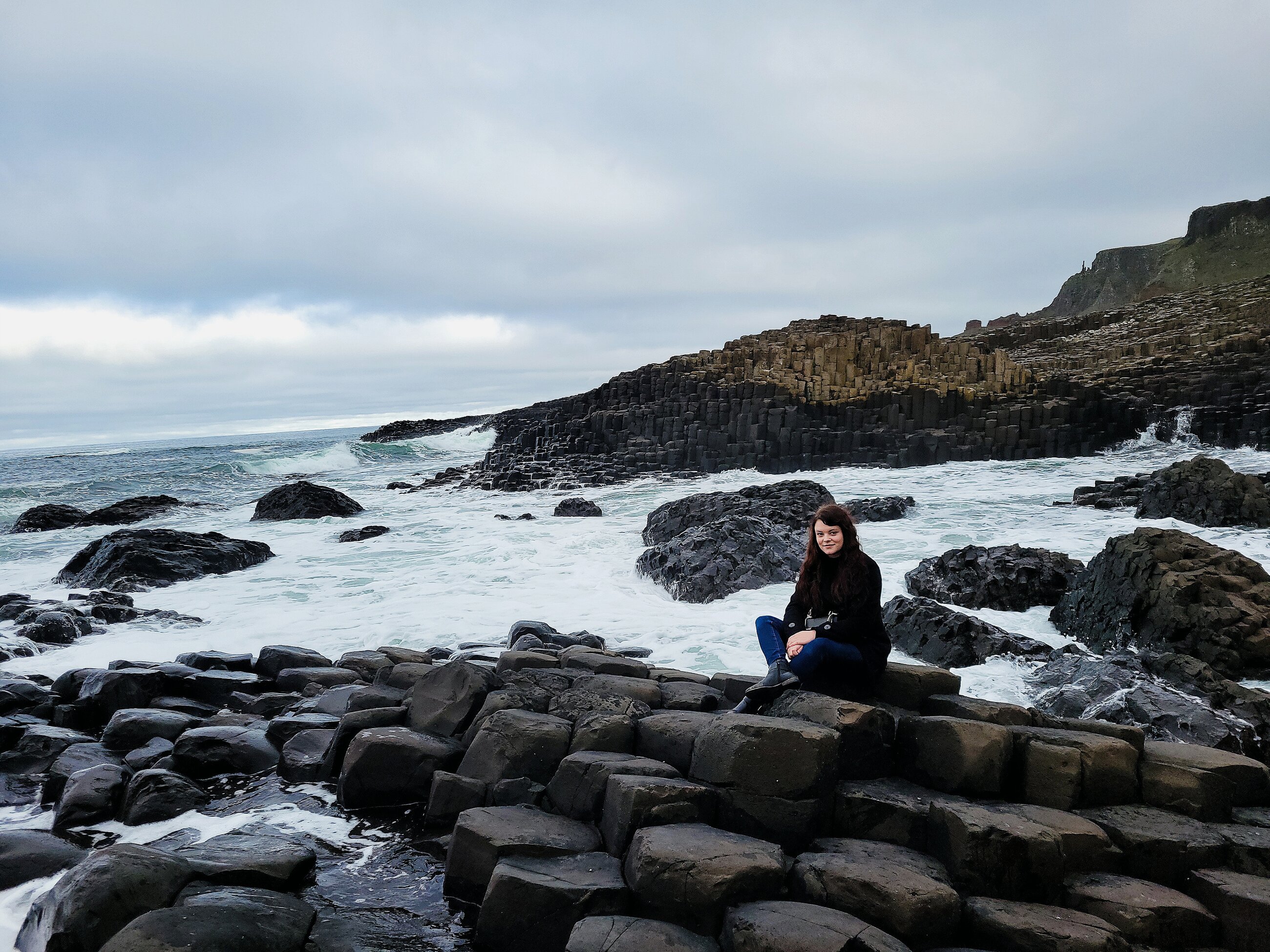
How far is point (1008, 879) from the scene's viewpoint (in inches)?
125

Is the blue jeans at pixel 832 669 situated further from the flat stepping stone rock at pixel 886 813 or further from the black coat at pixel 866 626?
the flat stepping stone rock at pixel 886 813

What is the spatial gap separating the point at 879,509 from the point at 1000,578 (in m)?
5.65

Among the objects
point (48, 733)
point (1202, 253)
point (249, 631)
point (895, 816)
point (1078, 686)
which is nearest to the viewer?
point (895, 816)

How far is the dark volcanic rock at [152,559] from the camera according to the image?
11.3 metres

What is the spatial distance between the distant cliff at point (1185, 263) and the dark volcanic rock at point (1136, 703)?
70983 mm

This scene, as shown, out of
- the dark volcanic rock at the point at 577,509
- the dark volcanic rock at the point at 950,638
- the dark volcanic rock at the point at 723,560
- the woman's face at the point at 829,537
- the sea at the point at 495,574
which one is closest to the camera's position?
the woman's face at the point at 829,537

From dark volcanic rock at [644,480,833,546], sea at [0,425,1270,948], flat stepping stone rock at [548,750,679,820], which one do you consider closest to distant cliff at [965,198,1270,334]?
sea at [0,425,1270,948]

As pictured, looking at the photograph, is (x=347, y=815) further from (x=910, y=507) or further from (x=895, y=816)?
(x=910, y=507)

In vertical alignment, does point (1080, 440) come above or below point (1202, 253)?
below

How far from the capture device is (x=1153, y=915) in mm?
3008

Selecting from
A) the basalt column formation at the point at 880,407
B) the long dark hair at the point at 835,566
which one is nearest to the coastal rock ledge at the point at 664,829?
the long dark hair at the point at 835,566

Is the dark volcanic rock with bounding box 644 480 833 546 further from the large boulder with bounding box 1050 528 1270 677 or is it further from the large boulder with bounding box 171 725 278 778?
the large boulder with bounding box 171 725 278 778

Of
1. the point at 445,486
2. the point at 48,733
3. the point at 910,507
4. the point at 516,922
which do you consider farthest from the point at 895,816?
the point at 445,486

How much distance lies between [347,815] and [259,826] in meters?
0.44
